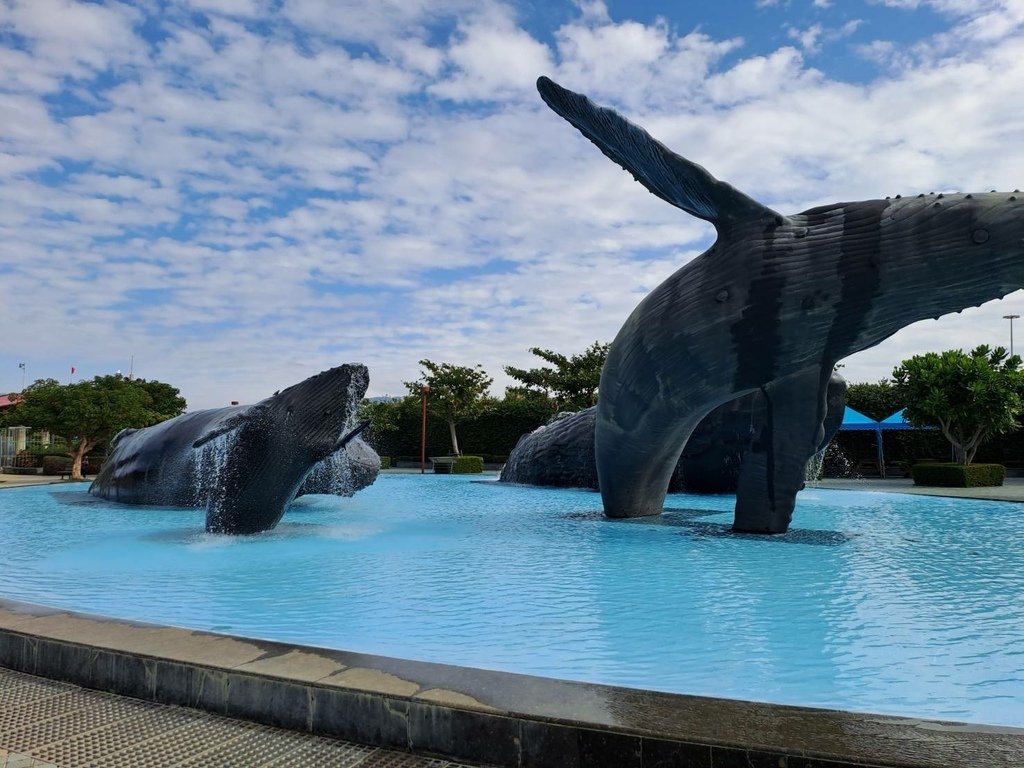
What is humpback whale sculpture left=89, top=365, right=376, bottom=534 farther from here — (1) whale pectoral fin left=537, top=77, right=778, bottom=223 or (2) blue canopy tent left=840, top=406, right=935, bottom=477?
(2) blue canopy tent left=840, top=406, right=935, bottom=477

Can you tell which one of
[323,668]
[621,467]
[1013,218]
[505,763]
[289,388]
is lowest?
[505,763]

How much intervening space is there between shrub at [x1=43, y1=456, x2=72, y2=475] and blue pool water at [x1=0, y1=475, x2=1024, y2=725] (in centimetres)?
A: 2705

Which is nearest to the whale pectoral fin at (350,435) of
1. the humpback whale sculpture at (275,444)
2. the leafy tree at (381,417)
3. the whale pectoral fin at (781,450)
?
the humpback whale sculpture at (275,444)

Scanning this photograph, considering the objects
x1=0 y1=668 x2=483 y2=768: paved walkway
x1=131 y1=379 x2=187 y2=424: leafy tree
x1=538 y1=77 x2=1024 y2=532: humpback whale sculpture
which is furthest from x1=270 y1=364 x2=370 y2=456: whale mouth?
x1=131 y1=379 x2=187 y2=424: leafy tree

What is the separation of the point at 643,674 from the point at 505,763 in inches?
56.4

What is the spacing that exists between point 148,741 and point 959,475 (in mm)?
26090

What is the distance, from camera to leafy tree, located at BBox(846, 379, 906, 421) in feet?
126

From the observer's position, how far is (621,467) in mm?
12492

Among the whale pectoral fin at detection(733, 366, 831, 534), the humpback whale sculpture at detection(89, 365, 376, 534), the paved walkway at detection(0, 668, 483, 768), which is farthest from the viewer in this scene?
the humpback whale sculpture at detection(89, 365, 376, 534)

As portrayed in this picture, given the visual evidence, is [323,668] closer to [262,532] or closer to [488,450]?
[262,532]

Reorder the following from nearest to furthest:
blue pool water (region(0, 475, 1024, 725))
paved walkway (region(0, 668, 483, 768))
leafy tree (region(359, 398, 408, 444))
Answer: paved walkway (region(0, 668, 483, 768)), blue pool water (region(0, 475, 1024, 725)), leafy tree (region(359, 398, 408, 444))

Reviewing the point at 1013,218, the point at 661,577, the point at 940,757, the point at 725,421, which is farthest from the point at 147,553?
the point at 725,421

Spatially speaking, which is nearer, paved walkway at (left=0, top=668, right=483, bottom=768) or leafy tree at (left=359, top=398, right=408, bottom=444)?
paved walkway at (left=0, top=668, right=483, bottom=768)

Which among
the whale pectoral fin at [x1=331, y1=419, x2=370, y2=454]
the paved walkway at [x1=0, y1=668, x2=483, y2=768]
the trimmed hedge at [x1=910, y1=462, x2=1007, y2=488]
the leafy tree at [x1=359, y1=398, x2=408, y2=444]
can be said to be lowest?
the paved walkway at [x1=0, y1=668, x2=483, y2=768]
